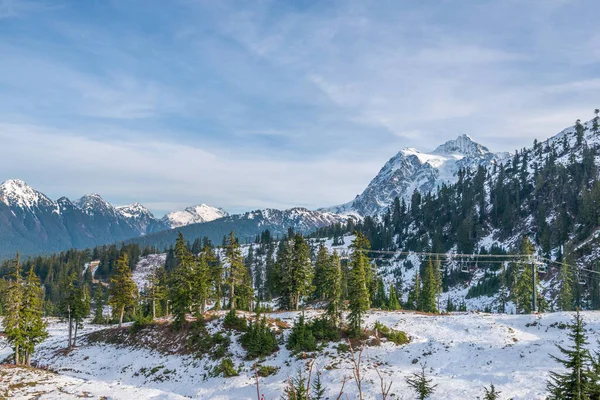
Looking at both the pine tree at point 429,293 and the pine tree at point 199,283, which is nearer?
the pine tree at point 199,283

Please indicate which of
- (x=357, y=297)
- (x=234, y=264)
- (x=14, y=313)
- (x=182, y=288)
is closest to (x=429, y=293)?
(x=357, y=297)

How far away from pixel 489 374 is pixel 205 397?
27.3m

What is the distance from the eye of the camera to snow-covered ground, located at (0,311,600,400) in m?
35.2

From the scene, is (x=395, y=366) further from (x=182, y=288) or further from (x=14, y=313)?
(x=14, y=313)

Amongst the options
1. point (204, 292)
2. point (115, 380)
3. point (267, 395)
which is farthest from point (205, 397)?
point (204, 292)

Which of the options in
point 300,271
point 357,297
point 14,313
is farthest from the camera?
point 300,271

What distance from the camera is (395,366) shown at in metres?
41.7

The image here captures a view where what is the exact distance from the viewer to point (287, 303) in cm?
8206

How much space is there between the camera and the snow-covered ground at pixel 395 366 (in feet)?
116

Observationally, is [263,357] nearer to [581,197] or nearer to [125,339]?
[125,339]

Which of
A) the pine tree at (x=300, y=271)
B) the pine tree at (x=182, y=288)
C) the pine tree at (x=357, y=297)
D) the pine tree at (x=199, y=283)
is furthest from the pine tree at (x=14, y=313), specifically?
the pine tree at (x=357, y=297)

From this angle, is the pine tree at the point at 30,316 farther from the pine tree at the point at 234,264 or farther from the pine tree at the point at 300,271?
the pine tree at the point at 300,271

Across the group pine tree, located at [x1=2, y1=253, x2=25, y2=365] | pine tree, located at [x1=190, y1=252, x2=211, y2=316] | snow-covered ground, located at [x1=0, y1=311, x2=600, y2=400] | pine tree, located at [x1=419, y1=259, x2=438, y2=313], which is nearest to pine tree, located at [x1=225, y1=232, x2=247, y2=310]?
pine tree, located at [x1=190, y1=252, x2=211, y2=316]

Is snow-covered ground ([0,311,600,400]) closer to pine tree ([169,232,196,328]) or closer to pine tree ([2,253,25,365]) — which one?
pine tree ([2,253,25,365])
